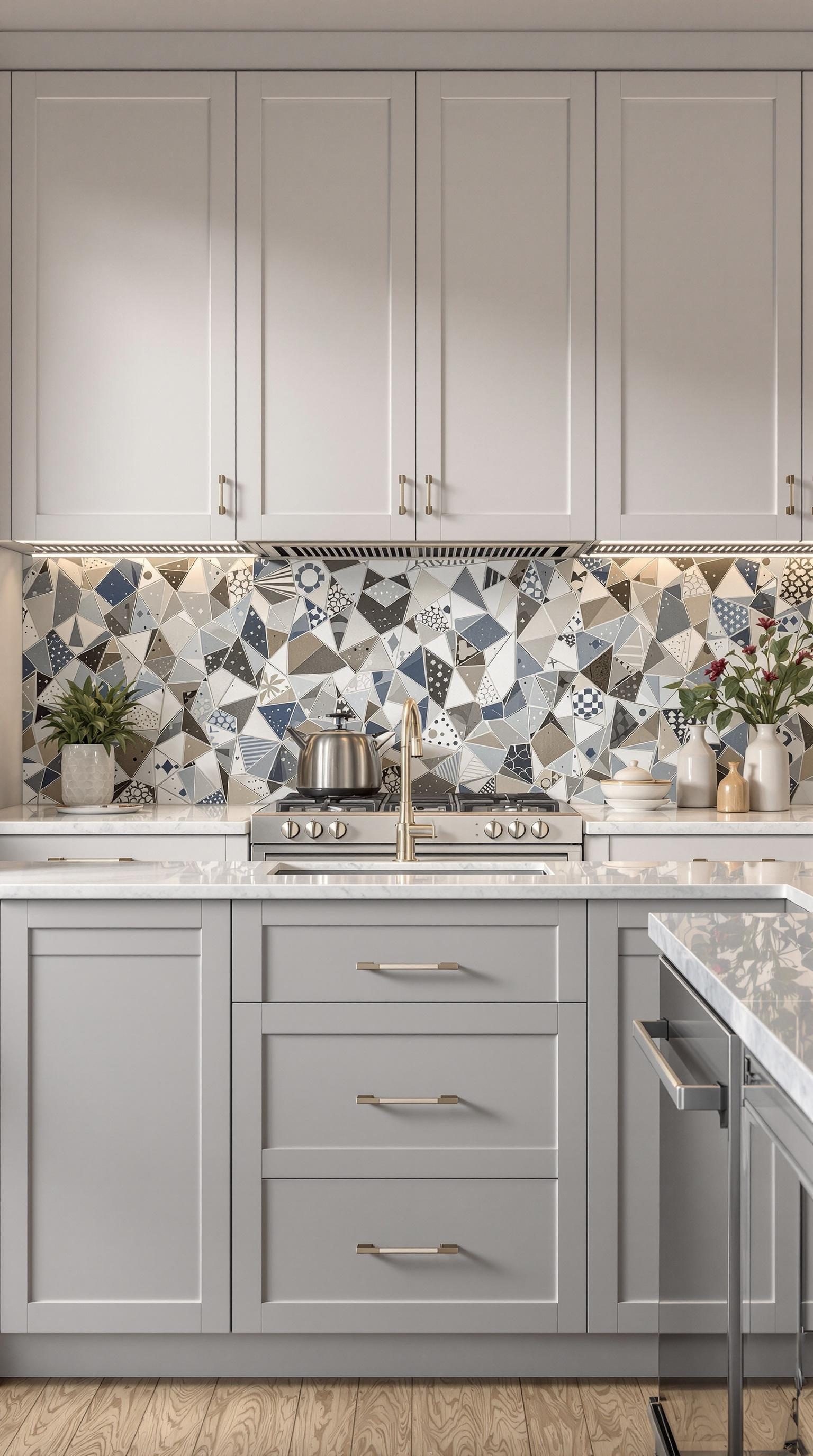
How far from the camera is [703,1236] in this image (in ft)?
4.13

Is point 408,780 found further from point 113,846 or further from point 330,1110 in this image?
point 113,846

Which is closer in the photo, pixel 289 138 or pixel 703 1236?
pixel 703 1236

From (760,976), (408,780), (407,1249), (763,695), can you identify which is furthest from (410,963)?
(763,695)

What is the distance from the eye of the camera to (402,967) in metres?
1.89

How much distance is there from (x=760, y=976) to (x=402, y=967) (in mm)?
847

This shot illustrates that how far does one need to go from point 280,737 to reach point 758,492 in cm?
163

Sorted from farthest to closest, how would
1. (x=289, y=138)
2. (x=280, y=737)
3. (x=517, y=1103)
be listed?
(x=280, y=737)
(x=289, y=138)
(x=517, y=1103)

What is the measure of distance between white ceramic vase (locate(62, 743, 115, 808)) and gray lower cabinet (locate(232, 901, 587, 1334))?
1528mm

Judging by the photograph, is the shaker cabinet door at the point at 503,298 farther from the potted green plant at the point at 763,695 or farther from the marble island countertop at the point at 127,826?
the marble island countertop at the point at 127,826

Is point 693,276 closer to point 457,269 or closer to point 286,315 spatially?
point 457,269

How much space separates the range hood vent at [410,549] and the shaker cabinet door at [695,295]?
0.19 m

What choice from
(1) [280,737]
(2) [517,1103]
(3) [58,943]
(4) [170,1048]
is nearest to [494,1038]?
(2) [517,1103]

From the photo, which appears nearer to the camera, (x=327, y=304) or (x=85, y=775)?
(x=327, y=304)

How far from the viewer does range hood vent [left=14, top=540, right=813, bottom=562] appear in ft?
10.1
